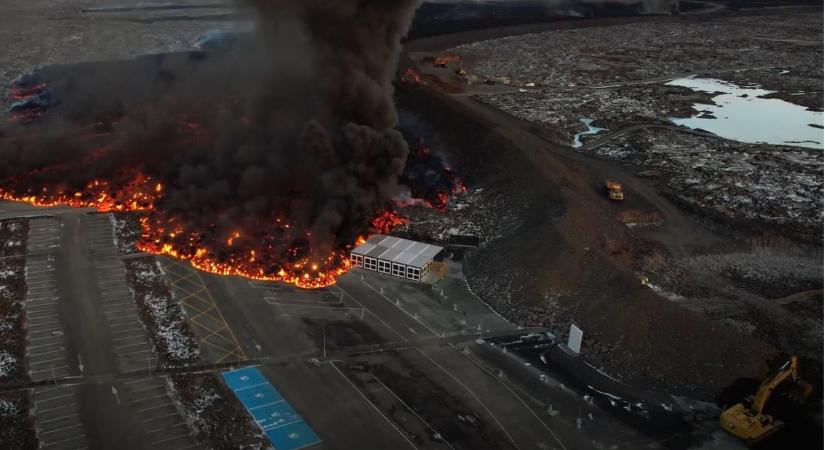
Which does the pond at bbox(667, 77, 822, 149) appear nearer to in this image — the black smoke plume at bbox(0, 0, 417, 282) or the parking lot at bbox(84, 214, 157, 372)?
the black smoke plume at bbox(0, 0, 417, 282)

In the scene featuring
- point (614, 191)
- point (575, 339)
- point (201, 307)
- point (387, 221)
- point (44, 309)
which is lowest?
point (44, 309)

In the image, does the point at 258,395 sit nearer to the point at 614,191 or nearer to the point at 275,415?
the point at 275,415

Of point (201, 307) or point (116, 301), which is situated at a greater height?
point (201, 307)

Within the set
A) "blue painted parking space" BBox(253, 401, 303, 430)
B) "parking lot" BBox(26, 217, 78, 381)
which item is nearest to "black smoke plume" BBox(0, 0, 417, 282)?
"parking lot" BBox(26, 217, 78, 381)

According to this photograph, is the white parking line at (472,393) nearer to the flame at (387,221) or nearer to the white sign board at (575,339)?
the white sign board at (575,339)

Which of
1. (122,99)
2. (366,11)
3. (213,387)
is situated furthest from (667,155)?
(122,99)

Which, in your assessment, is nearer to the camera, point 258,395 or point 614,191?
point 258,395

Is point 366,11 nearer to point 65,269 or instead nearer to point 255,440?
point 65,269

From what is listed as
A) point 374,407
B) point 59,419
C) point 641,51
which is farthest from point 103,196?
A: point 641,51
